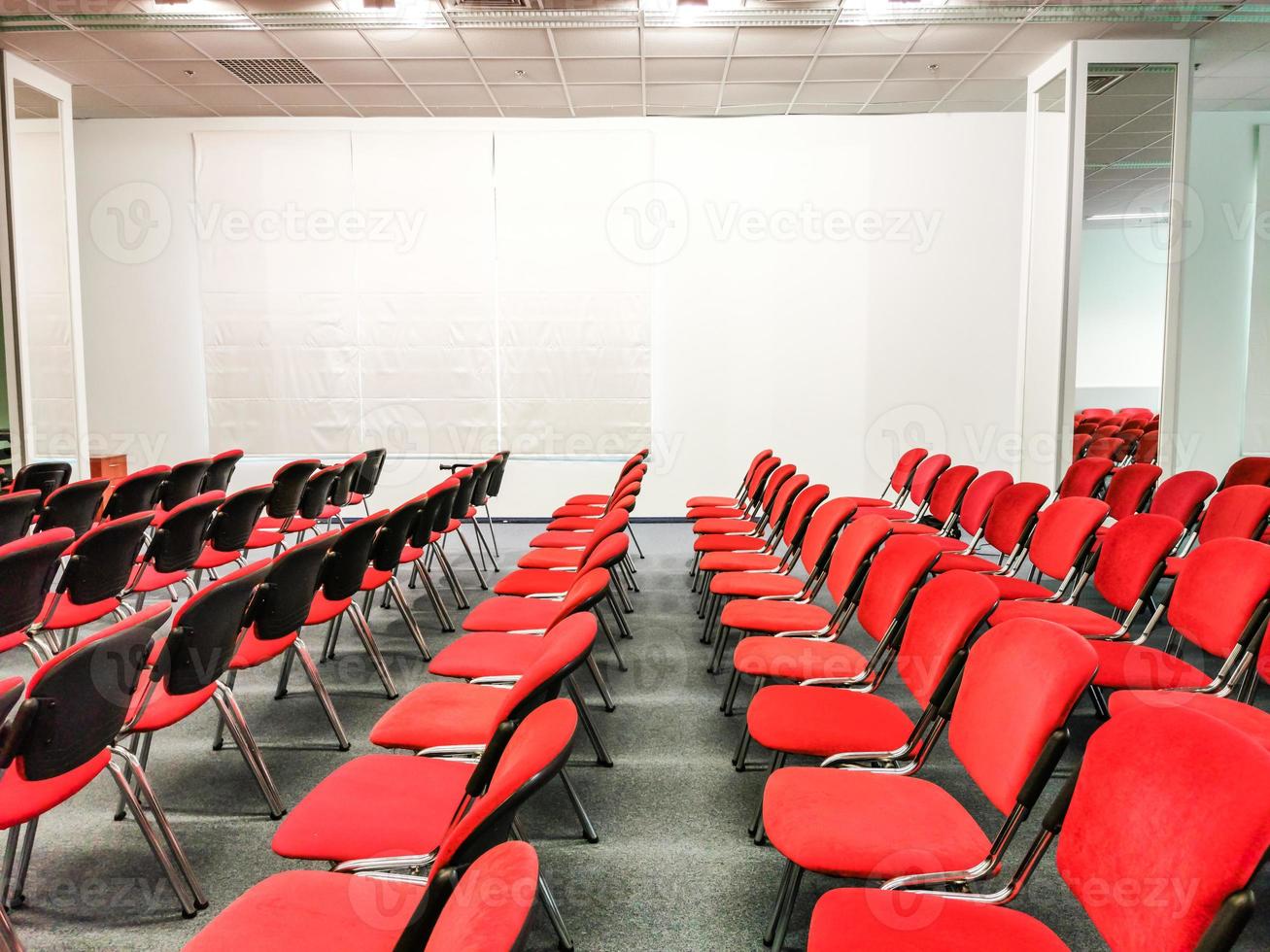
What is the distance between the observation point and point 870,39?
20.7 ft

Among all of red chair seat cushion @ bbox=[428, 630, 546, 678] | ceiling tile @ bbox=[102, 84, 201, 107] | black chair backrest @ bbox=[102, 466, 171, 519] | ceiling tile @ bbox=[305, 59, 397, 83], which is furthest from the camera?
ceiling tile @ bbox=[102, 84, 201, 107]

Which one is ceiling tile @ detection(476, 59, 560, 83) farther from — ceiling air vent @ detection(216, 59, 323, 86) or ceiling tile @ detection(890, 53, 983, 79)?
ceiling tile @ detection(890, 53, 983, 79)

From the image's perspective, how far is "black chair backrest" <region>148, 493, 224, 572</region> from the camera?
391cm

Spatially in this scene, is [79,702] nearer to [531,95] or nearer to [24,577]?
[24,577]

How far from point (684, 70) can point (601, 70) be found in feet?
2.36

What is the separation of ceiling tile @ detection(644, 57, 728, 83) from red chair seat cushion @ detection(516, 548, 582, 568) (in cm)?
444

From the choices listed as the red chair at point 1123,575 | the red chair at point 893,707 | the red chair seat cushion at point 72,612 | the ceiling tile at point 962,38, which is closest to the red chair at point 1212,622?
the red chair at point 1123,575

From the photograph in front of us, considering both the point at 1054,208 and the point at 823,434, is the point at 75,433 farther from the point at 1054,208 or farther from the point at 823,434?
the point at 1054,208

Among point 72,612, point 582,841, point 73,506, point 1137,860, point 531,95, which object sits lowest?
point 582,841

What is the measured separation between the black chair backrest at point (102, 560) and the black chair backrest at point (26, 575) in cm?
24

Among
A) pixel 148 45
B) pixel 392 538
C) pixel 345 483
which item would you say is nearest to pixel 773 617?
pixel 392 538

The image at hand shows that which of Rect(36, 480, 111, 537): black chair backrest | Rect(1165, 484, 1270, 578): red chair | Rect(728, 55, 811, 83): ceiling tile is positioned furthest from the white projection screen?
Rect(1165, 484, 1270, 578): red chair

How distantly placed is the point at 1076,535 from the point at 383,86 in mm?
6770

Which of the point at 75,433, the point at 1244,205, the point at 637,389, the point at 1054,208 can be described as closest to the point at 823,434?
the point at 637,389
